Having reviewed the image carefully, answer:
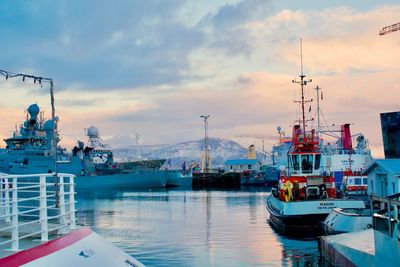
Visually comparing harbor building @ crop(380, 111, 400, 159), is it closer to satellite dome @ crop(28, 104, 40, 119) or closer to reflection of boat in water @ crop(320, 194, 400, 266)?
reflection of boat in water @ crop(320, 194, 400, 266)

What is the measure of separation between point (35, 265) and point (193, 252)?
21717 mm

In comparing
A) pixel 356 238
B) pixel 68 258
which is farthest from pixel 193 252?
pixel 68 258

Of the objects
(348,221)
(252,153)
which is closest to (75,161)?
(252,153)

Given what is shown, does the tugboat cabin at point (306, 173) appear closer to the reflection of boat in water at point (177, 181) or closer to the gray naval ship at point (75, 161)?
the gray naval ship at point (75, 161)

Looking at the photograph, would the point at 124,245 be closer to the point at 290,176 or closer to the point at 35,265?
the point at 290,176

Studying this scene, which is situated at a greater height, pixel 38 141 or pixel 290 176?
pixel 38 141

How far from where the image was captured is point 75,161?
12975cm

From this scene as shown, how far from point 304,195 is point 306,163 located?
11.1 ft

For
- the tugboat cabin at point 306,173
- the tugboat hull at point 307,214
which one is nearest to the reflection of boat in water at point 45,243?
the tugboat hull at point 307,214

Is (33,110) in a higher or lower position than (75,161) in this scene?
higher

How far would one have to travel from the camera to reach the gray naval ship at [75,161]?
120000 millimetres

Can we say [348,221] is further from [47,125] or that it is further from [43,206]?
[47,125]

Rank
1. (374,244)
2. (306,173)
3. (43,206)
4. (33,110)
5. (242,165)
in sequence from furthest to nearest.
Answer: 1. (242,165)
2. (33,110)
3. (306,173)
4. (374,244)
5. (43,206)

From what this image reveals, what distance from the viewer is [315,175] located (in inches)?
1815
